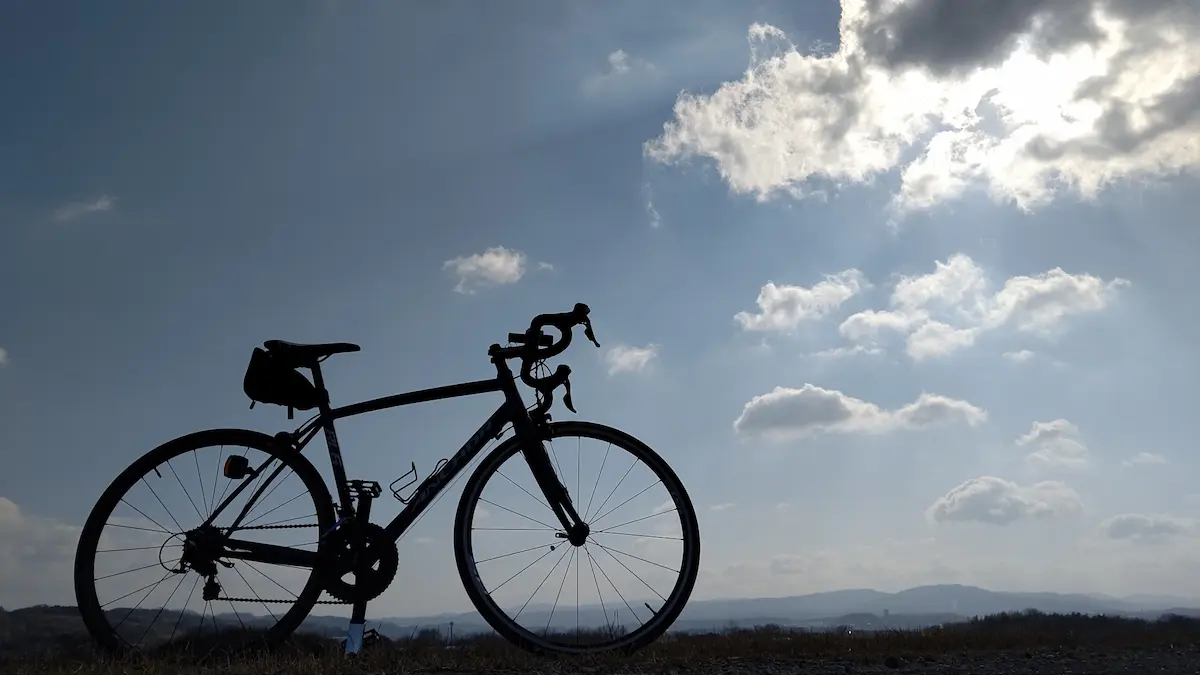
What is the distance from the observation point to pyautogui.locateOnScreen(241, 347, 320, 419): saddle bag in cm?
605

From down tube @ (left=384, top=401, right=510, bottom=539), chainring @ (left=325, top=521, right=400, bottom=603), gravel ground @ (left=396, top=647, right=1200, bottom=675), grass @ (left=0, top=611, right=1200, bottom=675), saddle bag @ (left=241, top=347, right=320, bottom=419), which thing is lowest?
gravel ground @ (left=396, top=647, right=1200, bottom=675)

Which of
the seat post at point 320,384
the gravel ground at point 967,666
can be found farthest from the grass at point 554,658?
the seat post at point 320,384

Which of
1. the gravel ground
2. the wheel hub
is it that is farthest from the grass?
the wheel hub

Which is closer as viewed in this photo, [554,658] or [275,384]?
[554,658]

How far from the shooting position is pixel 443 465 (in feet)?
19.8

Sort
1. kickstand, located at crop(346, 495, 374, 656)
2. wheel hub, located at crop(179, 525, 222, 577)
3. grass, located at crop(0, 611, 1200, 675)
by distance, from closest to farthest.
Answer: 1. grass, located at crop(0, 611, 1200, 675)
2. kickstand, located at crop(346, 495, 374, 656)
3. wheel hub, located at crop(179, 525, 222, 577)

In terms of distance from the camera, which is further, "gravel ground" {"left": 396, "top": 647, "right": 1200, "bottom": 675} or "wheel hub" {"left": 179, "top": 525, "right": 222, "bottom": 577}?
"wheel hub" {"left": 179, "top": 525, "right": 222, "bottom": 577}

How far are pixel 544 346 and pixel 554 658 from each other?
6.71ft

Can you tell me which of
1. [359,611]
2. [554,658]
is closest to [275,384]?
[359,611]

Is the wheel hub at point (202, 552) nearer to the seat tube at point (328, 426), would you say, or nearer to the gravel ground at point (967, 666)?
the seat tube at point (328, 426)

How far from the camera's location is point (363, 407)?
609 cm

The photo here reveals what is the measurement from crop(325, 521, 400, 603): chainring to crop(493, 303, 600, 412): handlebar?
145cm

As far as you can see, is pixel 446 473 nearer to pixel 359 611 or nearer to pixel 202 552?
pixel 359 611

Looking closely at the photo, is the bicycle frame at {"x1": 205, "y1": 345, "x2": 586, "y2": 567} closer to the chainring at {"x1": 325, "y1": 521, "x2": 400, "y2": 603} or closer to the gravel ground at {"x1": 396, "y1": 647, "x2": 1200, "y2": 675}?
the chainring at {"x1": 325, "y1": 521, "x2": 400, "y2": 603}
